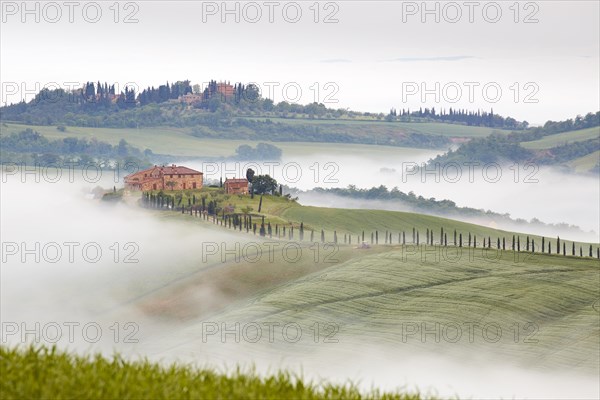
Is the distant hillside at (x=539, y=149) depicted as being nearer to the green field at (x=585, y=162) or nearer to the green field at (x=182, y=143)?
the green field at (x=585, y=162)

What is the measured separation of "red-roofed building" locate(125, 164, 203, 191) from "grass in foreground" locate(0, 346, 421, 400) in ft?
175

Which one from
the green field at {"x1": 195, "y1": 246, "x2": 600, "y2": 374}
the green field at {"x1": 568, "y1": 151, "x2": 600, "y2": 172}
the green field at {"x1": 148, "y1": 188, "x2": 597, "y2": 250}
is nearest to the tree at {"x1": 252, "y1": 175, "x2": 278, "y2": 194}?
the green field at {"x1": 148, "y1": 188, "x2": 597, "y2": 250}

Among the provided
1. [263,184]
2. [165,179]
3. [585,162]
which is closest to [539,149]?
[585,162]

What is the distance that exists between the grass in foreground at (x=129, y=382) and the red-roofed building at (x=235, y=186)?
51.4 metres

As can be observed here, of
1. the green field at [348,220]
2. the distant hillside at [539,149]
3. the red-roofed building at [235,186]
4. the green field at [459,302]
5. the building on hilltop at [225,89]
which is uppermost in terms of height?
the building on hilltop at [225,89]

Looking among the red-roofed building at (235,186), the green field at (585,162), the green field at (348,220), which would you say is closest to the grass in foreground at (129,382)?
the green field at (348,220)

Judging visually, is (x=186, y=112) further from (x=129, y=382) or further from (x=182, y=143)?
(x=129, y=382)

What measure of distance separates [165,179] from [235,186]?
5.57m

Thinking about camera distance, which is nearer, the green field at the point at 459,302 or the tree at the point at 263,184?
the green field at the point at 459,302

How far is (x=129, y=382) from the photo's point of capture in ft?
51.2

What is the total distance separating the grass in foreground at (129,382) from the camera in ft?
49.4

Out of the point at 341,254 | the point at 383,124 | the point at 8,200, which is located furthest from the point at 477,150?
the point at 341,254

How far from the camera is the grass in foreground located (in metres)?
15.1

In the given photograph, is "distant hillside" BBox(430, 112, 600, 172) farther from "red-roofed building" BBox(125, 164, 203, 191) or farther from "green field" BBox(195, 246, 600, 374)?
"green field" BBox(195, 246, 600, 374)
